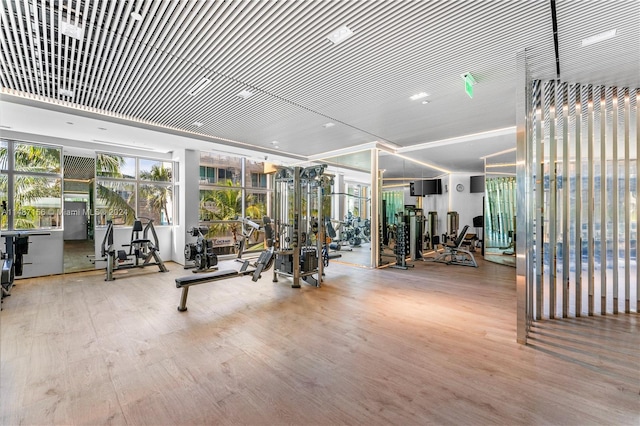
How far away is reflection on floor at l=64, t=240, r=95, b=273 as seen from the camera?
6.09 metres

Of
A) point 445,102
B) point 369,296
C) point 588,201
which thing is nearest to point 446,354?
point 369,296

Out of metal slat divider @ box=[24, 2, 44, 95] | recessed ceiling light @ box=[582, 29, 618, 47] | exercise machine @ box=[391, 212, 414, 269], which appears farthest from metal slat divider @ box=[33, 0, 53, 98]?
exercise machine @ box=[391, 212, 414, 269]

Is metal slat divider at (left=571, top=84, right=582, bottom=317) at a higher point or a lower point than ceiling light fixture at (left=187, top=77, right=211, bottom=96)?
lower

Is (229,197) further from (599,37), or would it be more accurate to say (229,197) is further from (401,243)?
(599,37)

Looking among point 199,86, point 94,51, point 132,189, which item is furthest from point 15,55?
point 132,189

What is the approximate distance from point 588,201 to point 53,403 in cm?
573

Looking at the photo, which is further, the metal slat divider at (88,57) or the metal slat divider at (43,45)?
the metal slat divider at (88,57)

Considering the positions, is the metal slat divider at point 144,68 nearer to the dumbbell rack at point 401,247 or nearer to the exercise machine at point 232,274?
the exercise machine at point 232,274

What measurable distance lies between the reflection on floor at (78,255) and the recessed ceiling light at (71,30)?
524 cm

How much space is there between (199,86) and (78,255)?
5.20m

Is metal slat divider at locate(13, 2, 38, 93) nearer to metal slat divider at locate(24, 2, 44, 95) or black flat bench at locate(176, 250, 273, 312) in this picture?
metal slat divider at locate(24, 2, 44, 95)

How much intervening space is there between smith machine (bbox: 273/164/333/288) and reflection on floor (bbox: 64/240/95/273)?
443 cm

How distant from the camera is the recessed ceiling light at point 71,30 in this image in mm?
2463

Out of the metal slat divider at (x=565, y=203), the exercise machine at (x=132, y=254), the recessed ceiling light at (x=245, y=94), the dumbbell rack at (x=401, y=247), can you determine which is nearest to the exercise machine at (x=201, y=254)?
the exercise machine at (x=132, y=254)
